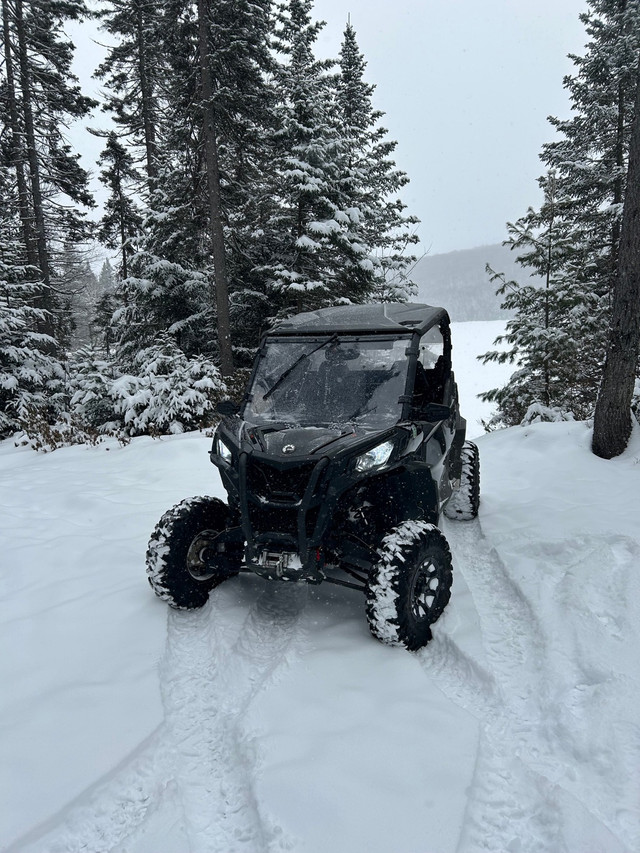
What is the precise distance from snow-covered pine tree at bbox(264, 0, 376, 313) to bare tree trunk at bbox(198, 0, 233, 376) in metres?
1.50

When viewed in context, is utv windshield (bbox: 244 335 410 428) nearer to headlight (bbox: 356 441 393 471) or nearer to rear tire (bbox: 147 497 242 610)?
headlight (bbox: 356 441 393 471)

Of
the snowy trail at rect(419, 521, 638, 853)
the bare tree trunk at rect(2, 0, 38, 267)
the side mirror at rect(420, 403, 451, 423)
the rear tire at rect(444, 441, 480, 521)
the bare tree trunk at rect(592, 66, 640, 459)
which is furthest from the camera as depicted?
→ the bare tree trunk at rect(2, 0, 38, 267)

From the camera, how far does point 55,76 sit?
1780 cm

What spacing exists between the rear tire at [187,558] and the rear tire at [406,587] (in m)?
1.13

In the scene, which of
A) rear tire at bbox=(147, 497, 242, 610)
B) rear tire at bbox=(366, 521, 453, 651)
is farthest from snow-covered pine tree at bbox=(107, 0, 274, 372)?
rear tire at bbox=(366, 521, 453, 651)

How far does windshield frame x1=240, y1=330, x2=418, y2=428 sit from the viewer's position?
13.5 feet

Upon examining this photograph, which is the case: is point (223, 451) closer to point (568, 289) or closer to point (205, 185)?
point (568, 289)

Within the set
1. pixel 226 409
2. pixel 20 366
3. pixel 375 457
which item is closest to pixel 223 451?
pixel 226 409

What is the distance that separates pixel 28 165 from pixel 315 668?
21102 millimetres

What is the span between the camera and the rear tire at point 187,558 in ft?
12.8

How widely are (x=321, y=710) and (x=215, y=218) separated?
44.3 ft

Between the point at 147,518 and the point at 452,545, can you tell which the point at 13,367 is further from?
the point at 452,545

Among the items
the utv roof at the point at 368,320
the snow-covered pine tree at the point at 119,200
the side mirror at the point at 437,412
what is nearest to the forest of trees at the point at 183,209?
the snow-covered pine tree at the point at 119,200

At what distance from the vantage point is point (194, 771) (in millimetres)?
2564
